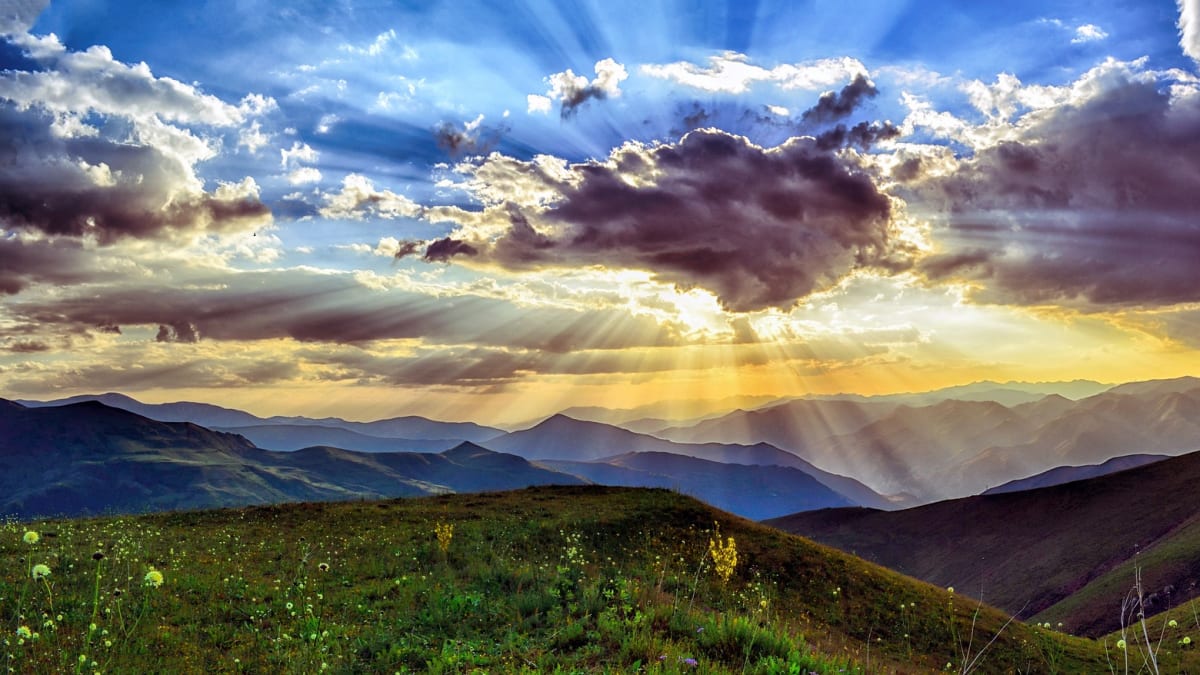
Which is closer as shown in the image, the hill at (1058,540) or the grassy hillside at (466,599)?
the grassy hillside at (466,599)

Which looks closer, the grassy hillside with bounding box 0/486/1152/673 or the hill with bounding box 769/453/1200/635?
the grassy hillside with bounding box 0/486/1152/673

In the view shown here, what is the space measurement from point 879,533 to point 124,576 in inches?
5799

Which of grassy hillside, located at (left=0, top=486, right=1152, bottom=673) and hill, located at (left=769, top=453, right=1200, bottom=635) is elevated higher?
grassy hillside, located at (left=0, top=486, right=1152, bottom=673)

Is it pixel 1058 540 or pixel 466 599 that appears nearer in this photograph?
pixel 466 599

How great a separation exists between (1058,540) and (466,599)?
12049 centimetres

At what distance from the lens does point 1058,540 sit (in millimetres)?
104188

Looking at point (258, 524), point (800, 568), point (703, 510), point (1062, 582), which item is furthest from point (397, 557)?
point (1062, 582)

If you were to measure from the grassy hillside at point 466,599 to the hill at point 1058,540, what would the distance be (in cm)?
4566

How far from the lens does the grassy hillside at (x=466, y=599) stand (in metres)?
10.2

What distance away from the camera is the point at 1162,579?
64250mm

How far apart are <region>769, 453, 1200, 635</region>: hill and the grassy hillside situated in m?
45.7

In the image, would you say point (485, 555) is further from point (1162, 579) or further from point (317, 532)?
point (1162, 579)

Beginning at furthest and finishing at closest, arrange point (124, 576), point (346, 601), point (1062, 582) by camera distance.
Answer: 1. point (1062, 582)
2. point (124, 576)
3. point (346, 601)

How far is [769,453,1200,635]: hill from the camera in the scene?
6756 cm
